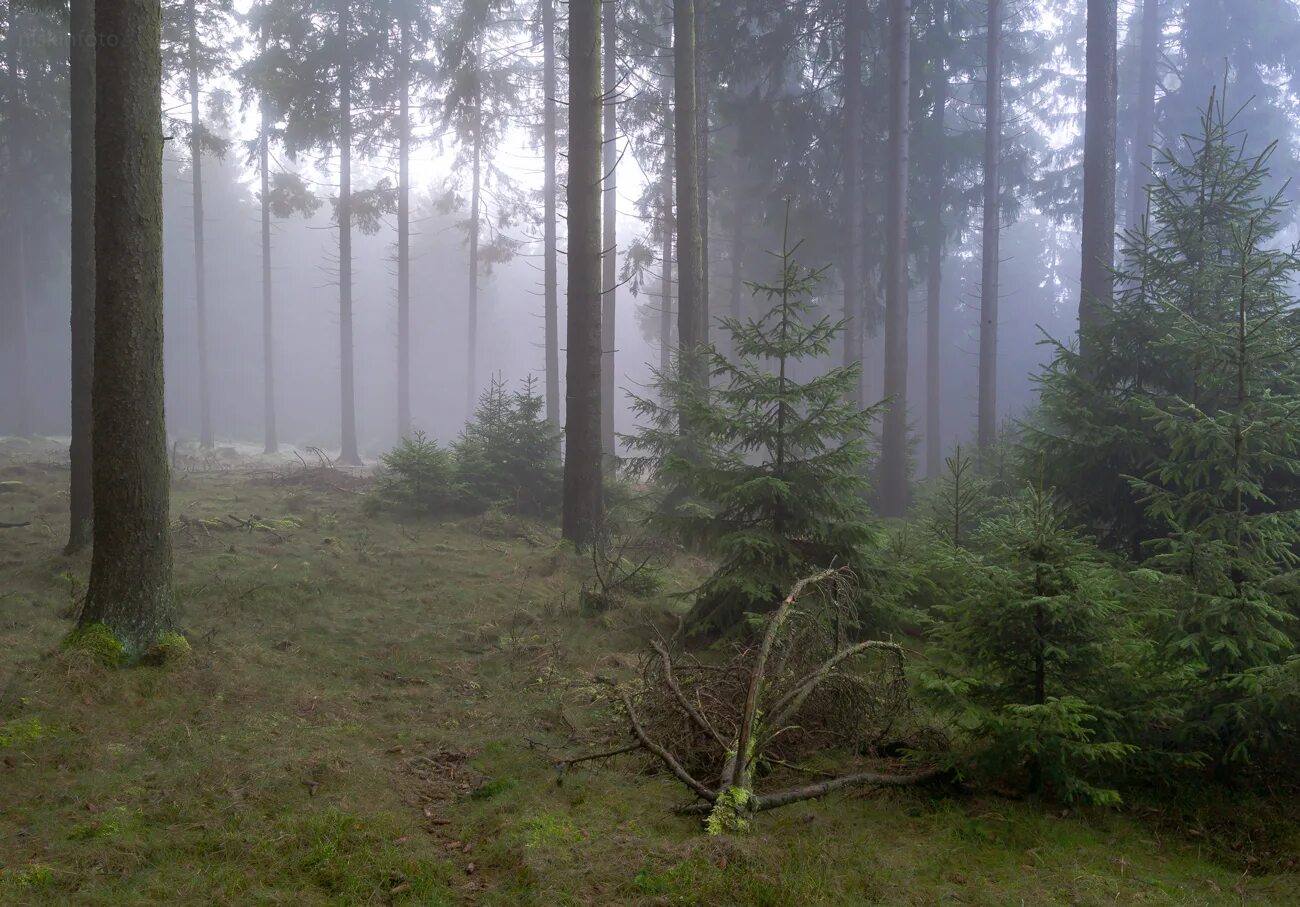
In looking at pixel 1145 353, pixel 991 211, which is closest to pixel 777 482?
pixel 1145 353

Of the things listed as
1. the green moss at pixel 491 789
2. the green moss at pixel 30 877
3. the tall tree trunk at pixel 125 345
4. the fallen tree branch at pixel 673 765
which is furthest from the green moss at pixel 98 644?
the fallen tree branch at pixel 673 765

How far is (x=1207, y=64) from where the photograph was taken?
2827cm

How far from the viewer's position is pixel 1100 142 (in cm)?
1364

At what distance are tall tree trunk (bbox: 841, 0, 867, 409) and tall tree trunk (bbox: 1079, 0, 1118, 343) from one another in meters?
6.40

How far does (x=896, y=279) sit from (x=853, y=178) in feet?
13.6

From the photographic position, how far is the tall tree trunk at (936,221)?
2233cm

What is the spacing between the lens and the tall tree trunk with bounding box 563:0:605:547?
11.5 meters

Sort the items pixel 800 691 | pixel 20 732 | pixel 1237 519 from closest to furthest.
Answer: pixel 1237 519 → pixel 800 691 → pixel 20 732

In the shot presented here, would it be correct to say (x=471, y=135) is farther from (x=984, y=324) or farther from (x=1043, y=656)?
(x=1043, y=656)

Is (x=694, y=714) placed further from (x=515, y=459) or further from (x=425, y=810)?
(x=515, y=459)

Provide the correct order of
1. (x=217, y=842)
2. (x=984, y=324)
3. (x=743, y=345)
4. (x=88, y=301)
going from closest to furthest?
(x=217, y=842)
(x=743, y=345)
(x=88, y=301)
(x=984, y=324)

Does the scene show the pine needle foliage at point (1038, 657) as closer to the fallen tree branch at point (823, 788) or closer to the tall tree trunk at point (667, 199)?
the fallen tree branch at point (823, 788)

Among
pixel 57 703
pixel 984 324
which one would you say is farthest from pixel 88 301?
pixel 984 324

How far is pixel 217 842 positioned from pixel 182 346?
6250 centimetres
